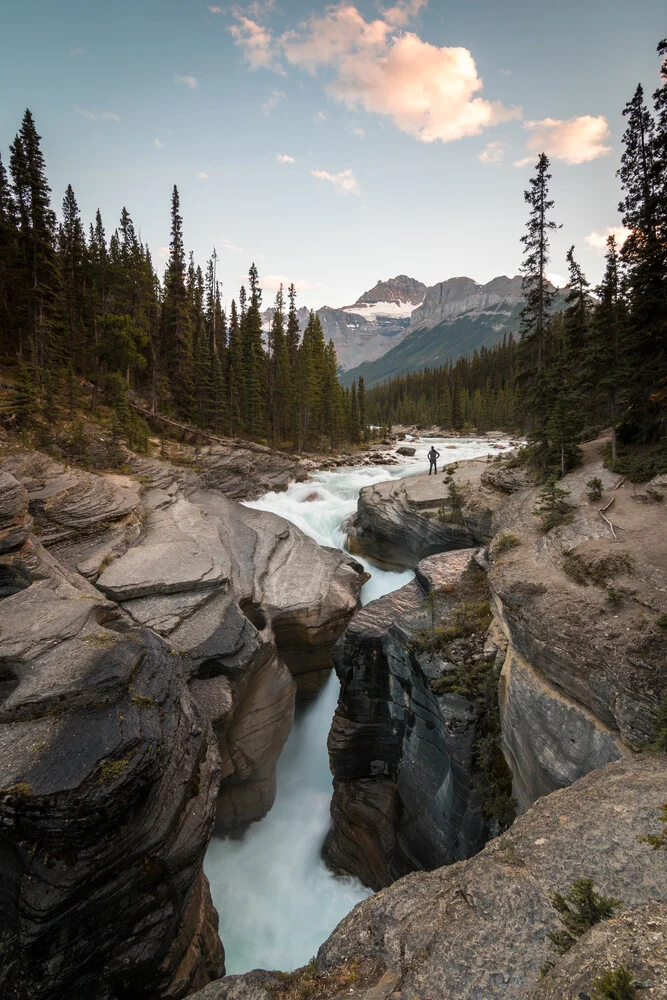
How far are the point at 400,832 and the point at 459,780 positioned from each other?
3995mm

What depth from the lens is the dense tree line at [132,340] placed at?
28.2 metres

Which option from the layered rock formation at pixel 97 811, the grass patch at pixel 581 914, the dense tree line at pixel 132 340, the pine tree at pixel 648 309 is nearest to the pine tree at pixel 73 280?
the dense tree line at pixel 132 340

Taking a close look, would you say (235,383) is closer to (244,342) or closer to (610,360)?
(244,342)

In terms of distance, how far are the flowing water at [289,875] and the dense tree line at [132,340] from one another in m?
19.7

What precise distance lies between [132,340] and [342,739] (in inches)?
1197

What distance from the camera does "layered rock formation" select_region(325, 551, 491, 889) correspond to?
1054cm

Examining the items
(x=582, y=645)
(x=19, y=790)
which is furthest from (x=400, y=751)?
(x=19, y=790)

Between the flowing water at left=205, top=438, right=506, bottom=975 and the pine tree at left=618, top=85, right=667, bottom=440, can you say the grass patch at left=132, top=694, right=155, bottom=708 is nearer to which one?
the flowing water at left=205, top=438, right=506, bottom=975

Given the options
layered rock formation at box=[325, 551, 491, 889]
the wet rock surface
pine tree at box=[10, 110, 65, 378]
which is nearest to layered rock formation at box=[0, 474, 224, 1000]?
the wet rock surface

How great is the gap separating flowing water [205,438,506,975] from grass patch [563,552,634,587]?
40.6 ft

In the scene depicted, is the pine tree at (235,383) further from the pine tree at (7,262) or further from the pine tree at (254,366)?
the pine tree at (7,262)

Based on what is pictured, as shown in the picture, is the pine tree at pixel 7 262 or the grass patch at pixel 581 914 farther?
the pine tree at pixel 7 262

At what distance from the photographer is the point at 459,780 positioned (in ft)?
34.1

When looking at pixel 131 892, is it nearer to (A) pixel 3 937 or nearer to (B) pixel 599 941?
(A) pixel 3 937
